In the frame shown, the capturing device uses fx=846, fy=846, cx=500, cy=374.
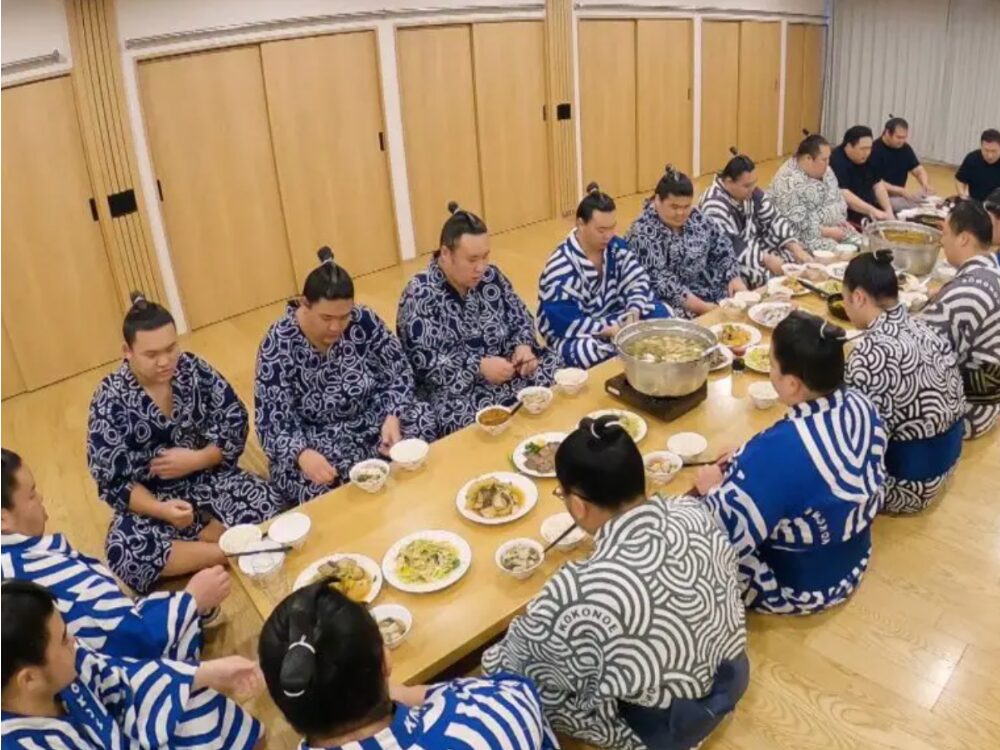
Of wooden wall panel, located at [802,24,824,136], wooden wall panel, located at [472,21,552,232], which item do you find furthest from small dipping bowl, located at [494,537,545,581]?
wooden wall panel, located at [802,24,824,136]

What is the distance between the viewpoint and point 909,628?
276 centimetres

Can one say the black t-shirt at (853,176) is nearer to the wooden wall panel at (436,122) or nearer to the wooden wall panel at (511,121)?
the wooden wall panel at (511,121)

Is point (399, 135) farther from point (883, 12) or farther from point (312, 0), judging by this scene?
point (883, 12)

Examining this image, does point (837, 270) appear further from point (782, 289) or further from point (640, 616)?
point (640, 616)

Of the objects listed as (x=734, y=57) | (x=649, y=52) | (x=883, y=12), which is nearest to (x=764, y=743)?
(x=649, y=52)

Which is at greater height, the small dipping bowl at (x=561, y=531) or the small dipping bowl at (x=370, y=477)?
the small dipping bowl at (x=370, y=477)

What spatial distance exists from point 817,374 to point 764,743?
1046 millimetres

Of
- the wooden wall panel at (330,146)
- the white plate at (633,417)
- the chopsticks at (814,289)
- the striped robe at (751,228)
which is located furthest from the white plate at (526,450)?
the wooden wall panel at (330,146)

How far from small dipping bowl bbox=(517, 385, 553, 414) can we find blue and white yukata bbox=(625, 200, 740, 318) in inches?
59.1

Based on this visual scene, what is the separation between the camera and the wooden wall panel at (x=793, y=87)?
9836 mm

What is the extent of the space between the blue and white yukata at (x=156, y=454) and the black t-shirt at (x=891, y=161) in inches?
214

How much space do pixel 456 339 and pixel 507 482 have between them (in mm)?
1120

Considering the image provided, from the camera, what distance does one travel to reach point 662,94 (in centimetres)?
859

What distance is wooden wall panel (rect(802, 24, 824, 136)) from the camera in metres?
10.1
